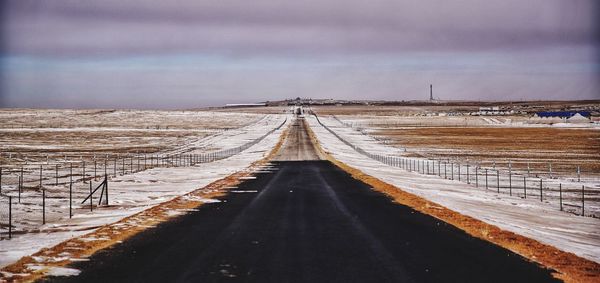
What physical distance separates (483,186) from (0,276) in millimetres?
34063

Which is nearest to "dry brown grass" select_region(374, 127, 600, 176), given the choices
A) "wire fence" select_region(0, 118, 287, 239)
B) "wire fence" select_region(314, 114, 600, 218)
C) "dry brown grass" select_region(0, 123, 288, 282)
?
"wire fence" select_region(314, 114, 600, 218)

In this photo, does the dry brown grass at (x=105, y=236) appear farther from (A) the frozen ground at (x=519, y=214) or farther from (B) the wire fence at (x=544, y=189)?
(B) the wire fence at (x=544, y=189)

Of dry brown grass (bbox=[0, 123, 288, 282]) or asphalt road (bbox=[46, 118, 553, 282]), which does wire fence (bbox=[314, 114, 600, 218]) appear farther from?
dry brown grass (bbox=[0, 123, 288, 282])

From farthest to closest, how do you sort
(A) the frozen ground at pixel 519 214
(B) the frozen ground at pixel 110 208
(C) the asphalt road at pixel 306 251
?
(A) the frozen ground at pixel 519 214, (B) the frozen ground at pixel 110 208, (C) the asphalt road at pixel 306 251

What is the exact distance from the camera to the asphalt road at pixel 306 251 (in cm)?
1238

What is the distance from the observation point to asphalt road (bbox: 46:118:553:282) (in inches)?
487

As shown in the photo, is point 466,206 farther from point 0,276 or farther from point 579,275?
point 0,276

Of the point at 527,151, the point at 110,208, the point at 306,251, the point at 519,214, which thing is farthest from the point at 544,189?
the point at 527,151

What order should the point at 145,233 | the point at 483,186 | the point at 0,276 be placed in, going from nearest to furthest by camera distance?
the point at 0,276, the point at 145,233, the point at 483,186

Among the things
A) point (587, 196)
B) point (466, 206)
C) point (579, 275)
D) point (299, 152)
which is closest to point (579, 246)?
point (579, 275)

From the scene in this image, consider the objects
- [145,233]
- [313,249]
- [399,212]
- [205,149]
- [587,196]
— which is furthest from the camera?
[205,149]

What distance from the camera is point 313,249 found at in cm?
1537

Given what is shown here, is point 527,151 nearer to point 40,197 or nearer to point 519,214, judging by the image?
point 519,214

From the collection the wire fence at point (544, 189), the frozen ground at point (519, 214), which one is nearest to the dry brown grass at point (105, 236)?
the frozen ground at point (519, 214)
